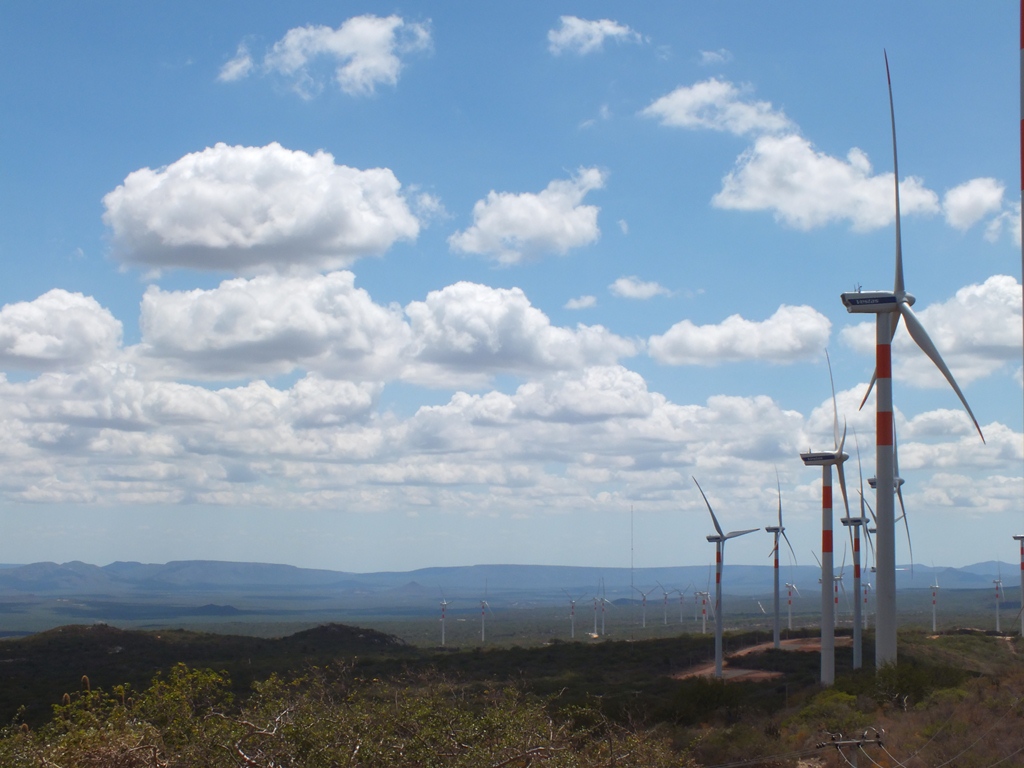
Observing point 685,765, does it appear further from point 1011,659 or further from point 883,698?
point 1011,659

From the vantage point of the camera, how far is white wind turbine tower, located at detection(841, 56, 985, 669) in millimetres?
36625

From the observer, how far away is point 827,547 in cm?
4669

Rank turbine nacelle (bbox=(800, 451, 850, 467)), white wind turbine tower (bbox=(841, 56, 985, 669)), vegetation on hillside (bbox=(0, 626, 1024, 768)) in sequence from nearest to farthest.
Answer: vegetation on hillside (bbox=(0, 626, 1024, 768)) < white wind turbine tower (bbox=(841, 56, 985, 669)) < turbine nacelle (bbox=(800, 451, 850, 467))

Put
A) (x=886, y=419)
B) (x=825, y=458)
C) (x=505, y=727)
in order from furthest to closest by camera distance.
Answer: (x=825, y=458) → (x=886, y=419) → (x=505, y=727)

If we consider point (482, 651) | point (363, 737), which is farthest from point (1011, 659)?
point (363, 737)

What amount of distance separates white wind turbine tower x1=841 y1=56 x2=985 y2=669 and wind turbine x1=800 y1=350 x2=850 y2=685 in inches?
306

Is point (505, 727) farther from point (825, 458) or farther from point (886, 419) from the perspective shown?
point (825, 458)

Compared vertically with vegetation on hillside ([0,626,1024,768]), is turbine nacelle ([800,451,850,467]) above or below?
above

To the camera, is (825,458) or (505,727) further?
(825,458)

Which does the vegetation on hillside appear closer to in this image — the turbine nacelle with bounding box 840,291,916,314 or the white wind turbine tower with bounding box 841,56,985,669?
the white wind turbine tower with bounding box 841,56,985,669

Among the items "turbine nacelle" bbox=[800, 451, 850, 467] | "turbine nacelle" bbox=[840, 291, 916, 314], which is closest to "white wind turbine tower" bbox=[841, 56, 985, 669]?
"turbine nacelle" bbox=[840, 291, 916, 314]

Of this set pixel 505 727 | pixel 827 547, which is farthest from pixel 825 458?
pixel 505 727

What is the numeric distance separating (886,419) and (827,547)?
37.8 feet

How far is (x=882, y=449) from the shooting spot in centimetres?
3666
